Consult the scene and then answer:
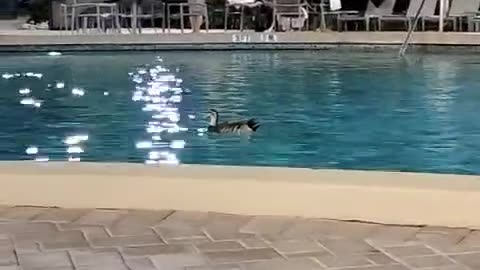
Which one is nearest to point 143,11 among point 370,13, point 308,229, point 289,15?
point 289,15

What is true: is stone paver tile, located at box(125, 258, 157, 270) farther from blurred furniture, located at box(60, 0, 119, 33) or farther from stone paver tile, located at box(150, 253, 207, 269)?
blurred furniture, located at box(60, 0, 119, 33)

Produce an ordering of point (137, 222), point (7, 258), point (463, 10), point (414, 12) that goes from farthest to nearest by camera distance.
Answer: point (414, 12)
point (463, 10)
point (137, 222)
point (7, 258)

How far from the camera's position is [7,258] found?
119 inches

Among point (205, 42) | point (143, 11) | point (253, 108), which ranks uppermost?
point (143, 11)

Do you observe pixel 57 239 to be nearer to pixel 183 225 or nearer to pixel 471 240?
pixel 183 225

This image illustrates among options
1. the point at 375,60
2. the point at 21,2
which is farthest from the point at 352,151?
the point at 21,2

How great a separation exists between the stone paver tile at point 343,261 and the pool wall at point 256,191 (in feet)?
1.42

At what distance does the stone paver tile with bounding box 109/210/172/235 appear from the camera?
336cm

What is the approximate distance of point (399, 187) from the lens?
3.43m

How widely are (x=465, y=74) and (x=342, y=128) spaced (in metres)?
3.23

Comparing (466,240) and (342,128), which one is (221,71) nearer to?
(342,128)

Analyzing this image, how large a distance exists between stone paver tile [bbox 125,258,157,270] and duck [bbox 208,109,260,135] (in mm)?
4278

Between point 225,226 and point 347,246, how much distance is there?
0.48 meters

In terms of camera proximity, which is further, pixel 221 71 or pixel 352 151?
pixel 221 71
